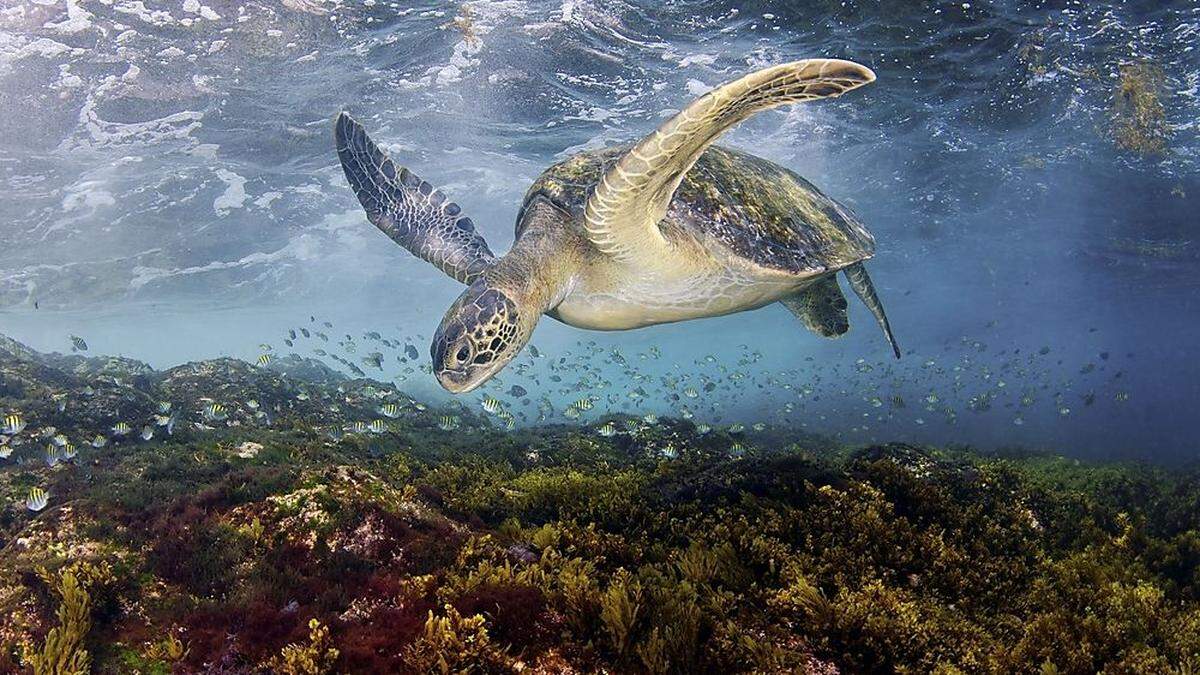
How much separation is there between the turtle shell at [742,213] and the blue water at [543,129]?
5.59 meters

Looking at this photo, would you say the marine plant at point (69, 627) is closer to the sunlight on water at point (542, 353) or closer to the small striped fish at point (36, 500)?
the sunlight on water at point (542, 353)

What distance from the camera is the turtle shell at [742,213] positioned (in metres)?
5.24

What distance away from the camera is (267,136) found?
14164 millimetres

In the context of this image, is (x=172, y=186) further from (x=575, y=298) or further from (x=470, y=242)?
(x=575, y=298)

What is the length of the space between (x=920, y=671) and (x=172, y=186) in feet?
68.6

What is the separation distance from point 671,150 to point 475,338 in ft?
6.51

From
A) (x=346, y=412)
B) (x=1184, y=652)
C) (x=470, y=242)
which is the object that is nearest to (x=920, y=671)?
(x=1184, y=652)

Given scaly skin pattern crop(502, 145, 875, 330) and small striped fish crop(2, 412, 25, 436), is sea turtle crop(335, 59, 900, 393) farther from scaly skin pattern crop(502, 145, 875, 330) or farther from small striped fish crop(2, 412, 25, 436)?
small striped fish crop(2, 412, 25, 436)

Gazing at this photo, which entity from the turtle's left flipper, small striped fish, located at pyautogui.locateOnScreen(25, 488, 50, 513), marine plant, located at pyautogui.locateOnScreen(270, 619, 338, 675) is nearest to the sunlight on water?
marine plant, located at pyautogui.locateOnScreen(270, 619, 338, 675)

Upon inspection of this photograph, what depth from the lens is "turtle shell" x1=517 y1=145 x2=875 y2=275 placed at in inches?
206

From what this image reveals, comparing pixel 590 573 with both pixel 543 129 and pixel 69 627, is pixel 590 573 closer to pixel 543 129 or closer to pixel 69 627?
pixel 69 627

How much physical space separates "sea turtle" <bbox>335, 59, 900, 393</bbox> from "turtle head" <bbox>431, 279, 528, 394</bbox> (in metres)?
0.01

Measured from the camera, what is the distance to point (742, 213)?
18.4 feet

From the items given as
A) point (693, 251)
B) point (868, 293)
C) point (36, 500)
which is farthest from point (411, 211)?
point (868, 293)
